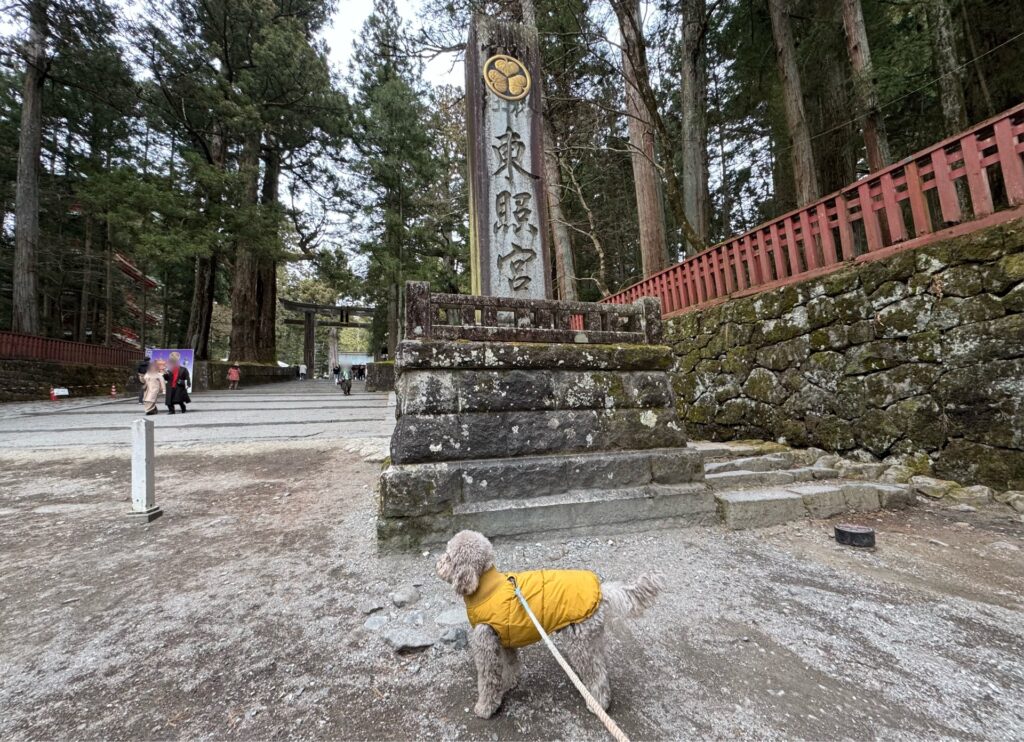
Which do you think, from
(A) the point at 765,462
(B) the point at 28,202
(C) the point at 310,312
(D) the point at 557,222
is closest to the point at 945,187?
(A) the point at 765,462

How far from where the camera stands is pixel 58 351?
1386 centimetres

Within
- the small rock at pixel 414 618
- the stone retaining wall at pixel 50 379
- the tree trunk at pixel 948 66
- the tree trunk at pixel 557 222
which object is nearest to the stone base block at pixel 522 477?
the small rock at pixel 414 618

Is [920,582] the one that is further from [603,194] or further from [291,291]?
[291,291]

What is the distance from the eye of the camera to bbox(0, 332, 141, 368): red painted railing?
485 inches

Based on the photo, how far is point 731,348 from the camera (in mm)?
5668

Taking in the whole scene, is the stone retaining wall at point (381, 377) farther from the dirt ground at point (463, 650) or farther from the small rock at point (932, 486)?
the small rock at point (932, 486)

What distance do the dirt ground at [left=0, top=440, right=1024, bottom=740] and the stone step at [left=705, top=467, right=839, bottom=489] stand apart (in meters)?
0.57

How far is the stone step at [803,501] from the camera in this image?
317 centimetres

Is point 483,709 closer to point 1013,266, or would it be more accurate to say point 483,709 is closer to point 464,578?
point 464,578

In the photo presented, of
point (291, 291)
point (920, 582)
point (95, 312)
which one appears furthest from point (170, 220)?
point (291, 291)

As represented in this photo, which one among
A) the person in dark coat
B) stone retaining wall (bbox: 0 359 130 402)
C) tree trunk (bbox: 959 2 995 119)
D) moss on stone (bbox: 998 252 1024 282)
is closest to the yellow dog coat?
moss on stone (bbox: 998 252 1024 282)

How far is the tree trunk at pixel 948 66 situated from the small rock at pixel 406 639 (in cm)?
1078

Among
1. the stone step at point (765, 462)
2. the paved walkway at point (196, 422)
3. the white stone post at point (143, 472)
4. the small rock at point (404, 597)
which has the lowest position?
the small rock at point (404, 597)

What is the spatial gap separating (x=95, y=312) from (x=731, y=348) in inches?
1152
